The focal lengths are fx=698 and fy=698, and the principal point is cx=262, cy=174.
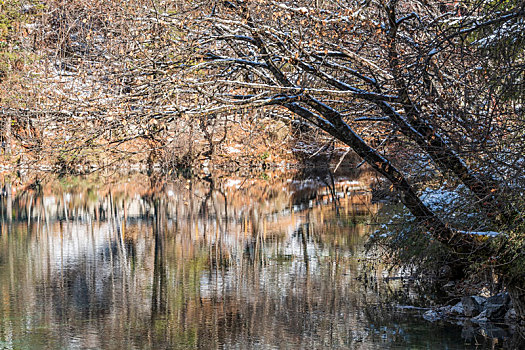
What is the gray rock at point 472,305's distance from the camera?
35.2ft

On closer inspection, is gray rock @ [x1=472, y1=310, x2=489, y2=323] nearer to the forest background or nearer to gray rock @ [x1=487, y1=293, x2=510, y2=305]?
gray rock @ [x1=487, y1=293, x2=510, y2=305]

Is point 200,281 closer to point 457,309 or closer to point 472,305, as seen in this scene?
point 457,309

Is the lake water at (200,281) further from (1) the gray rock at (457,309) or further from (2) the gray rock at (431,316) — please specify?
(1) the gray rock at (457,309)

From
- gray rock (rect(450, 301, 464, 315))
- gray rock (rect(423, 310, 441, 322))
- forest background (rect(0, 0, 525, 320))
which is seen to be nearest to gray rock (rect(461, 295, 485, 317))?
gray rock (rect(450, 301, 464, 315))

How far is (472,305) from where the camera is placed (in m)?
10.8

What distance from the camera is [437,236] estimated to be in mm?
9453

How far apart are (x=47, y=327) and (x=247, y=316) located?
298 cm

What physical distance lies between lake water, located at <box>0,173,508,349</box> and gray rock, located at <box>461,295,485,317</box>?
595mm

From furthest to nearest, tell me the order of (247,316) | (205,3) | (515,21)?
(247,316)
(205,3)
(515,21)

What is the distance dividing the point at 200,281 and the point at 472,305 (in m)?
5.06

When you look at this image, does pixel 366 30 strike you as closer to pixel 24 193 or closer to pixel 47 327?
pixel 47 327

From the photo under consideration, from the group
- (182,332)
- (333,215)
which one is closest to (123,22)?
(182,332)

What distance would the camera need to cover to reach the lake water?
32.3 ft

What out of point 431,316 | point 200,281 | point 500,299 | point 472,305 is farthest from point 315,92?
point 200,281
